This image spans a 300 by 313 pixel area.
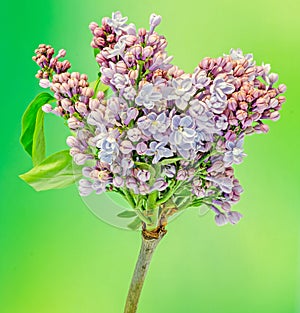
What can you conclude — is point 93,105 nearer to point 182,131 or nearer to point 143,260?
point 182,131

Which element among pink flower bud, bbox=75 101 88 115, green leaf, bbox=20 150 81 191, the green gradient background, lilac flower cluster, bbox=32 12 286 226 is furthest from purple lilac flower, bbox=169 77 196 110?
the green gradient background

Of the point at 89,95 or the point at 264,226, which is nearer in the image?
the point at 89,95

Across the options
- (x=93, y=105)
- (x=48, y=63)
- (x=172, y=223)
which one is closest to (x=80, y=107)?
(x=93, y=105)

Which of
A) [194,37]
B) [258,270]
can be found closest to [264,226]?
[258,270]

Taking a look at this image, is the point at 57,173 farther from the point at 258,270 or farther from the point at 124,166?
the point at 258,270

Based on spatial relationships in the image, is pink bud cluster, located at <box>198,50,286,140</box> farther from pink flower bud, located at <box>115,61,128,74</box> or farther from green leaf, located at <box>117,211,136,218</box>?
green leaf, located at <box>117,211,136,218</box>

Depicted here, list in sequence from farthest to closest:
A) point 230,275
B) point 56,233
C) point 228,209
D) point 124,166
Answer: point 230,275
point 56,233
point 228,209
point 124,166
